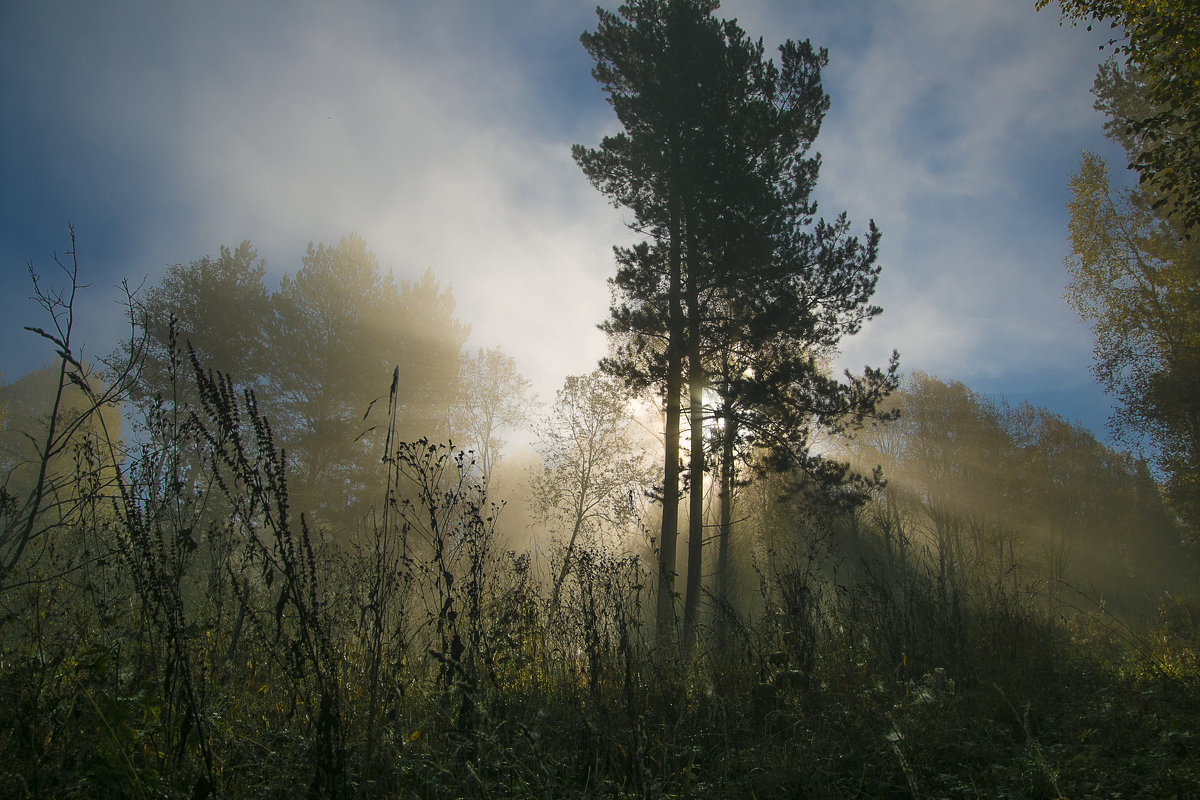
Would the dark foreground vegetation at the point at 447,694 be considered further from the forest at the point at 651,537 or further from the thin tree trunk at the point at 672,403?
the thin tree trunk at the point at 672,403

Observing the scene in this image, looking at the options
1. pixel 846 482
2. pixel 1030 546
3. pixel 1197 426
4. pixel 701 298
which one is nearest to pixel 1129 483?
pixel 1030 546

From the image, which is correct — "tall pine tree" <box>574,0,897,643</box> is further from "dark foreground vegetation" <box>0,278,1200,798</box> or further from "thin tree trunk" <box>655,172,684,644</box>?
"dark foreground vegetation" <box>0,278,1200,798</box>

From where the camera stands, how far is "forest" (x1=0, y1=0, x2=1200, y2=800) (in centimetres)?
256

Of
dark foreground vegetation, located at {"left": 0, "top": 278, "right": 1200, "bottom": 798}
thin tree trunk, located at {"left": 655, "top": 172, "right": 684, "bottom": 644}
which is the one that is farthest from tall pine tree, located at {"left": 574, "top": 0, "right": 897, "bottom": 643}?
dark foreground vegetation, located at {"left": 0, "top": 278, "right": 1200, "bottom": 798}

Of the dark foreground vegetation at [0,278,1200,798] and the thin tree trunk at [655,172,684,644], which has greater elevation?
the thin tree trunk at [655,172,684,644]

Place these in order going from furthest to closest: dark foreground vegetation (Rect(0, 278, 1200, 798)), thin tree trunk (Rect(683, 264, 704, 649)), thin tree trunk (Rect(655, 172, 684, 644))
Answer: thin tree trunk (Rect(683, 264, 704, 649)) → thin tree trunk (Rect(655, 172, 684, 644)) → dark foreground vegetation (Rect(0, 278, 1200, 798))

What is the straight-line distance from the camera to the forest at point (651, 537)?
2561 millimetres

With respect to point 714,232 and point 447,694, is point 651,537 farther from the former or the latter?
point 714,232

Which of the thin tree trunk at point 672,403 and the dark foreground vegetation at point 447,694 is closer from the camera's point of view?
the dark foreground vegetation at point 447,694

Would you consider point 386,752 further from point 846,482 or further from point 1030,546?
point 1030,546

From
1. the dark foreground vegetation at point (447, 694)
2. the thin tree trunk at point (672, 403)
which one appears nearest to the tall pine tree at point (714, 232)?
the thin tree trunk at point (672, 403)

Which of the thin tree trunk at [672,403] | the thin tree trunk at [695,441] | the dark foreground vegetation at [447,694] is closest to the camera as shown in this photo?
the dark foreground vegetation at [447,694]

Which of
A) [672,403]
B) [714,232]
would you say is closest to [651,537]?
[672,403]

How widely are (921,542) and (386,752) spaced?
3395 cm
